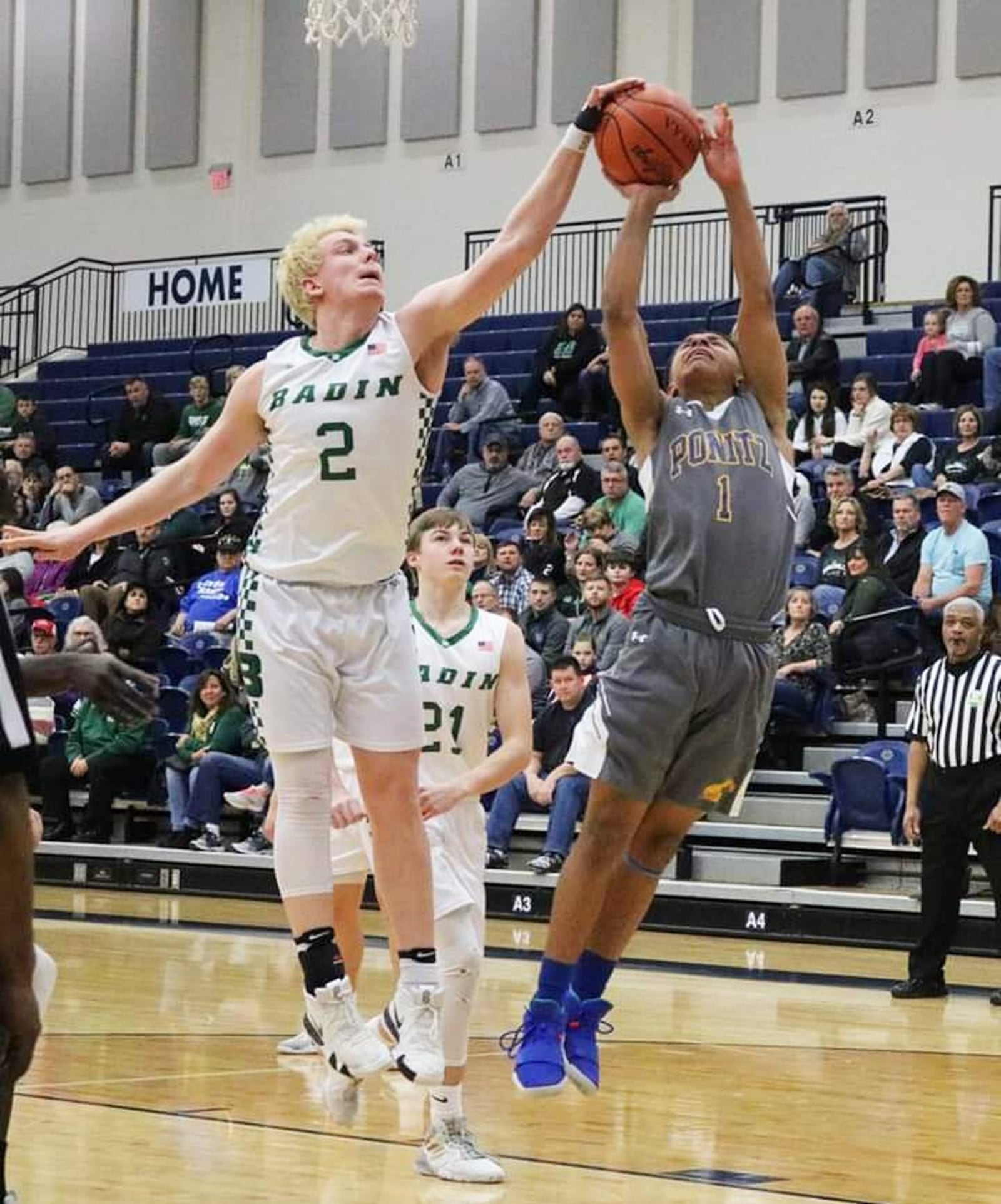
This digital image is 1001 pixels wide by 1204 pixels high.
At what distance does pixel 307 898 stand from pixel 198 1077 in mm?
2148

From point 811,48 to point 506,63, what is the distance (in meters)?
3.74

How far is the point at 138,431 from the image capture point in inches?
853

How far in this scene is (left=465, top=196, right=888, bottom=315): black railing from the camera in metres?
21.4

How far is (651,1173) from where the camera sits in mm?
5602

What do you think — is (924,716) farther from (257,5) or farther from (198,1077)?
(257,5)

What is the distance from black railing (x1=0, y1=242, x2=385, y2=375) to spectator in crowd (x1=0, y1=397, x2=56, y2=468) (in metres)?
2.98

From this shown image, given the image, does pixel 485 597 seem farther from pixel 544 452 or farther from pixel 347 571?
pixel 347 571

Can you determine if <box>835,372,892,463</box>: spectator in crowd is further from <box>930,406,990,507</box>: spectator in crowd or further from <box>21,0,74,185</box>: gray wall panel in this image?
<box>21,0,74,185</box>: gray wall panel

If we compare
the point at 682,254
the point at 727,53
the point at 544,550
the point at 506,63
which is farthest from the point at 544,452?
the point at 506,63

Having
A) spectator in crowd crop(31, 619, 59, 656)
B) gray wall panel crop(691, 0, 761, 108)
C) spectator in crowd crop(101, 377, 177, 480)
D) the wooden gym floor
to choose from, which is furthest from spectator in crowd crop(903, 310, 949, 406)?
spectator in crowd crop(101, 377, 177, 480)

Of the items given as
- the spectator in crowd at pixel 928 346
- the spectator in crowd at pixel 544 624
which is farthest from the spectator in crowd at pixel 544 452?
the spectator in crowd at pixel 544 624

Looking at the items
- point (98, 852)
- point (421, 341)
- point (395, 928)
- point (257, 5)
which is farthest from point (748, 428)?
point (257, 5)

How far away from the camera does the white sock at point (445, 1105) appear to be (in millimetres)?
5641

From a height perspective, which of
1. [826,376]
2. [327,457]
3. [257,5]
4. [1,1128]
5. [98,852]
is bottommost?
[98,852]
